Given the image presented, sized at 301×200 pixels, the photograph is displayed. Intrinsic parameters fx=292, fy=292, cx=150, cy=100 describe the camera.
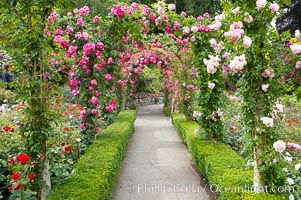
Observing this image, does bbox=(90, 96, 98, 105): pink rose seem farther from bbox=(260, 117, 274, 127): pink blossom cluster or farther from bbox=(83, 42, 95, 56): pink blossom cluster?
bbox=(260, 117, 274, 127): pink blossom cluster

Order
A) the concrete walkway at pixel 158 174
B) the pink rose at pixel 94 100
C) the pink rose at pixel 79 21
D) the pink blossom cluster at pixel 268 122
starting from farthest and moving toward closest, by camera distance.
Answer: the pink rose at pixel 94 100 → the pink rose at pixel 79 21 → the concrete walkway at pixel 158 174 → the pink blossom cluster at pixel 268 122

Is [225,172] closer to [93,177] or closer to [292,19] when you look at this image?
[93,177]

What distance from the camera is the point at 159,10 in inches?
213

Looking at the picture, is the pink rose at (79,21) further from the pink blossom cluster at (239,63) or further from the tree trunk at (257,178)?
the tree trunk at (257,178)

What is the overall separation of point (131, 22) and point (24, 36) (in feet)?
9.06

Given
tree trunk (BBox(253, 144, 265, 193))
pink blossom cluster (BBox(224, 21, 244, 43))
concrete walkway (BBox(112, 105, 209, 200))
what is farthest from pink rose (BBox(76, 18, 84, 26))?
tree trunk (BBox(253, 144, 265, 193))

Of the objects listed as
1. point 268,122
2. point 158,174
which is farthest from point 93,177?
point 268,122

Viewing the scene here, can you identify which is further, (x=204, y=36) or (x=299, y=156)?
(x=204, y=36)

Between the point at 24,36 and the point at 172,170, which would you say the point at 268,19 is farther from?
the point at 172,170

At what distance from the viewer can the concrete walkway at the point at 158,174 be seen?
4184 mm

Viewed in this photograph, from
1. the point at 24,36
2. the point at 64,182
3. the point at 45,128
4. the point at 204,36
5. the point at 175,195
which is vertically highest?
the point at 204,36

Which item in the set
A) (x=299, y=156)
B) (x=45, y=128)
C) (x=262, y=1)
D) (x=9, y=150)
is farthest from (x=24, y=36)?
(x=299, y=156)

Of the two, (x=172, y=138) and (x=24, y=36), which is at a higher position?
(x=24, y=36)

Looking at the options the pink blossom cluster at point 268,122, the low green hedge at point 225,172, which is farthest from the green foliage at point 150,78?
the pink blossom cluster at point 268,122
